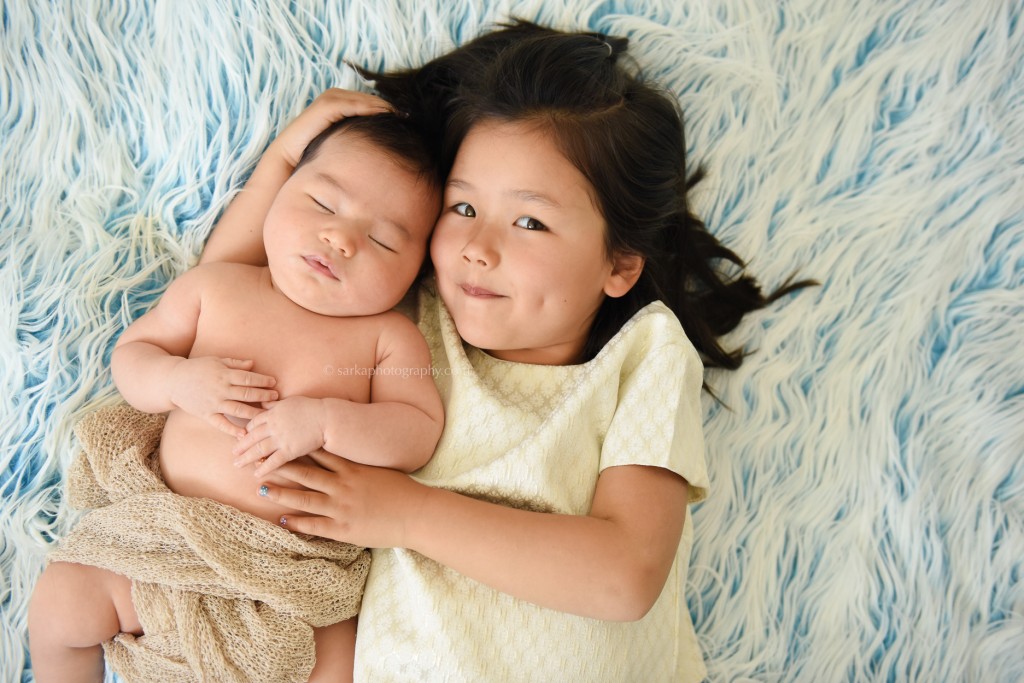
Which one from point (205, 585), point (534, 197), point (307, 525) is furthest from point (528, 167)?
point (205, 585)

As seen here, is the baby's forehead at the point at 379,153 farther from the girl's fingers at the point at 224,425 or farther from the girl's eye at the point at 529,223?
the girl's fingers at the point at 224,425

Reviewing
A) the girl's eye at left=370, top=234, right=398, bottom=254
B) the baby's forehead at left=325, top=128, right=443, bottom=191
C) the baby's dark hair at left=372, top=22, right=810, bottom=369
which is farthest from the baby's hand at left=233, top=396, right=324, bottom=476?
the baby's dark hair at left=372, top=22, right=810, bottom=369

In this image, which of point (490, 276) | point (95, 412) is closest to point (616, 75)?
point (490, 276)

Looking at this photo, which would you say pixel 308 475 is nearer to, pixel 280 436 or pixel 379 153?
pixel 280 436

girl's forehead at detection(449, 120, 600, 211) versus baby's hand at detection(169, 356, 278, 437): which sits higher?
girl's forehead at detection(449, 120, 600, 211)

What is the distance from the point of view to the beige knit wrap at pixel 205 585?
1.18 metres

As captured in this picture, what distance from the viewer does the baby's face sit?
129cm

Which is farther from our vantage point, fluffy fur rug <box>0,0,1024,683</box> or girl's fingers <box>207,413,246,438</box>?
fluffy fur rug <box>0,0,1024,683</box>

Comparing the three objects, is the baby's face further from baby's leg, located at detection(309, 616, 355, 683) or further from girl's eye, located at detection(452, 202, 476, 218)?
baby's leg, located at detection(309, 616, 355, 683)

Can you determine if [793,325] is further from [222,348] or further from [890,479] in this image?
[222,348]

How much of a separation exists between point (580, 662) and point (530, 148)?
899 mm

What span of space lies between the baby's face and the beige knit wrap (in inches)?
16.0

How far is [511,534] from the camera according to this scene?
1.24 m

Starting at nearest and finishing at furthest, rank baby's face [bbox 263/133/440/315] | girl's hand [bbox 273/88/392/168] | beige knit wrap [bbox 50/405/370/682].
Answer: beige knit wrap [bbox 50/405/370/682]
baby's face [bbox 263/133/440/315]
girl's hand [bbox 273/88/392/168]
